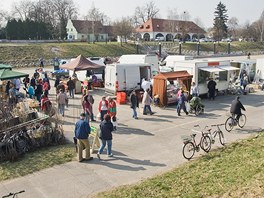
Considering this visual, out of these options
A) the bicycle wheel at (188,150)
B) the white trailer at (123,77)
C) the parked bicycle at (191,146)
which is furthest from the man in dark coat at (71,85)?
the bicycle wheel at (188,150)

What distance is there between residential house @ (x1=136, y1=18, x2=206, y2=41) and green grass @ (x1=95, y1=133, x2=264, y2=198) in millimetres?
82813

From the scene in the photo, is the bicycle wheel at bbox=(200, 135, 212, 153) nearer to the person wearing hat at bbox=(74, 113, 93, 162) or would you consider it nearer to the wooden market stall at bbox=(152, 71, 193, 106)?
the person wearing hat at bbox=(74, 113, 93, 162)

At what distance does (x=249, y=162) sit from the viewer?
30.2 ft

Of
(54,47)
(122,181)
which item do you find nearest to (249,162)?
(122,181)

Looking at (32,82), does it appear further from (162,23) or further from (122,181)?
(162,23)

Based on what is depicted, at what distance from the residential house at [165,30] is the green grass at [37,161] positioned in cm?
8215

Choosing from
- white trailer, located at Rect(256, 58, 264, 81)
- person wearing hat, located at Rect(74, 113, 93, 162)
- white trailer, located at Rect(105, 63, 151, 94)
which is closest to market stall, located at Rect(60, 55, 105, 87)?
white trailer, located at Rect(105, 63, 151, 94)

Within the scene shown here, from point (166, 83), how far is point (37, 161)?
32.2 ft

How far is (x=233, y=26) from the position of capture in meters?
124

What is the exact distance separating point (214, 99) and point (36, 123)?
1251 centimetres

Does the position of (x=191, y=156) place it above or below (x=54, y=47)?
below

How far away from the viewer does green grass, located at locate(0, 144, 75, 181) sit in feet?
31.1

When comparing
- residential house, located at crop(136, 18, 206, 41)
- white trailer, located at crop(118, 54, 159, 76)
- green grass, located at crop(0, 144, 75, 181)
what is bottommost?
green grass, located at crop(0, 144, 75, 181)

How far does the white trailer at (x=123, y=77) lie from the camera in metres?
20.4
